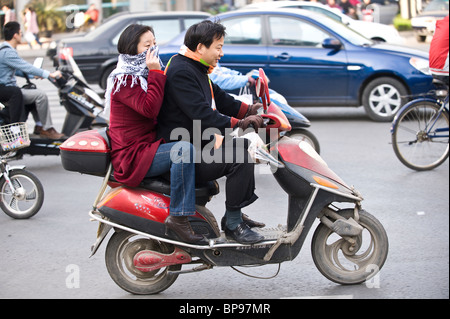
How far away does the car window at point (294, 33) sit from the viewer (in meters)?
10.7

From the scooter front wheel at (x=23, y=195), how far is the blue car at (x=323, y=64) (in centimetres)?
→ 457

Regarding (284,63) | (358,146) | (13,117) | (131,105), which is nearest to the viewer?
(131,105)

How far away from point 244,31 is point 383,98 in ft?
7.93

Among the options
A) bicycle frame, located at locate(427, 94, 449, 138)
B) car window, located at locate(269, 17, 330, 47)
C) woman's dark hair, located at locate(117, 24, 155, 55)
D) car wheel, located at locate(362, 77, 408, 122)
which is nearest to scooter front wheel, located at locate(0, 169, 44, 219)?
woman's dark hair, located at locate(117, 24, 155, 55)

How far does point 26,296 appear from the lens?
175 inches

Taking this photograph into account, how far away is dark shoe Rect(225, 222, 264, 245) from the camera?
14.1 feet

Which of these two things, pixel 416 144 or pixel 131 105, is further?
pixel 416 144

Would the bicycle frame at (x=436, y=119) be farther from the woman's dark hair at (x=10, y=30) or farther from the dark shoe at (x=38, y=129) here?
the woman's dark hair at (x=10, y=30)

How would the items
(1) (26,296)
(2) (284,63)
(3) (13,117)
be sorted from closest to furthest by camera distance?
(1) (26,296) < (3) (13,117) < (2) (284,63)

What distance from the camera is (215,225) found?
4.41 meters

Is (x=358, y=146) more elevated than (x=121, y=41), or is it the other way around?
(x=121, y=41)
